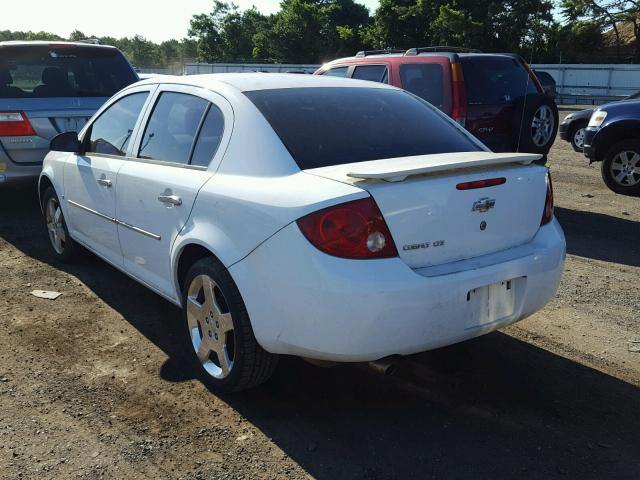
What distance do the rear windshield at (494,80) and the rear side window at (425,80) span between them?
0.31 metres

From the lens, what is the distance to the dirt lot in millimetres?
2793

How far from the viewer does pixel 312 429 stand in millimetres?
3064

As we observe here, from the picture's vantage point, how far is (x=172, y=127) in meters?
3.84

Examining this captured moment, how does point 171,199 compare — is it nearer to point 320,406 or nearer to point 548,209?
point 320,406

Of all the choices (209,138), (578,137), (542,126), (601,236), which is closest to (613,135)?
(542,126)

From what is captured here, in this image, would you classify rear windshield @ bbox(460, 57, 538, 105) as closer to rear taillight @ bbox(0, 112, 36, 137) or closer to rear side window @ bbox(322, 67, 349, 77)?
rear side window @ bbox(322, 67, 349, 77)

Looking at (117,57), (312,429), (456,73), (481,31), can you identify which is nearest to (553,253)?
(312,429)

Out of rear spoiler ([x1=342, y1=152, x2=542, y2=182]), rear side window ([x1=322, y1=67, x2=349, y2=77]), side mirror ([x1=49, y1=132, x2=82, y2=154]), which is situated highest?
rear side window ([x1=322, y1=67, x2=349, y2=77])

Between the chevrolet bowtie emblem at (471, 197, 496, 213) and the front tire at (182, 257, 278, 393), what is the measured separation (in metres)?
1.21

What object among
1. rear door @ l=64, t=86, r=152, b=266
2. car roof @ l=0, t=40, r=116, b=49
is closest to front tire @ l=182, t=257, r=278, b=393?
rear door @ l=64, t=86, r=152, b=266

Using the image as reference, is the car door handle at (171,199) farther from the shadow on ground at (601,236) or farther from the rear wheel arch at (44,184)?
the shadow on ground at (601,236)

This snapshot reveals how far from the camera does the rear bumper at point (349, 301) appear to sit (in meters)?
2.68

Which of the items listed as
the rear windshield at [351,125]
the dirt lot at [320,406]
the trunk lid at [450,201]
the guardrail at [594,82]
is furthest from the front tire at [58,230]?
the guardrail at [594,82]

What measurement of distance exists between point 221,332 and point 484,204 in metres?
1.47
